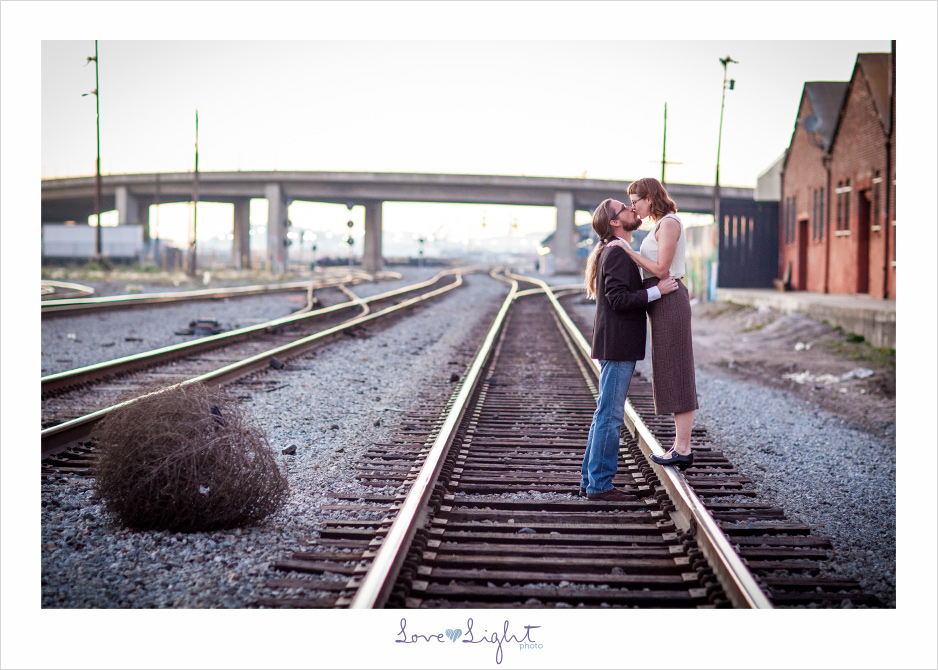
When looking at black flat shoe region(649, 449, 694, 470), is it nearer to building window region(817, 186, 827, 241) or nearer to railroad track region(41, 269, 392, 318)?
railroad track region(41, 269, 392, 318)

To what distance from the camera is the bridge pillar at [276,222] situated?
5316cm

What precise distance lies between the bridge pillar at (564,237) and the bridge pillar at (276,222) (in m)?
19.4

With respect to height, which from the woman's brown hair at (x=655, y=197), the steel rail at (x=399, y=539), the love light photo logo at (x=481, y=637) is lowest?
the love light photo logo at (x=481, y=637)

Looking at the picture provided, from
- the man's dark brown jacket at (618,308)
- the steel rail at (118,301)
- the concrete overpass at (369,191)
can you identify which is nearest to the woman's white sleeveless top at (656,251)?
the man's dark brown jacket at (618,308)

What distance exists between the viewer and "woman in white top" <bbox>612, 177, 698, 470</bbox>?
3.99 metres

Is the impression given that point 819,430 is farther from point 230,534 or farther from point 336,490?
point 230,534

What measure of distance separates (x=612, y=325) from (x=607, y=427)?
0.59 meters

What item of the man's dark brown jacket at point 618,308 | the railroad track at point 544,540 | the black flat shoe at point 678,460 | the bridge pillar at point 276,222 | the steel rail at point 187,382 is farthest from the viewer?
the bridge pillar at point 276,222

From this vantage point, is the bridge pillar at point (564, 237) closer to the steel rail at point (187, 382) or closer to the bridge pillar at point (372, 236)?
the bridge pillar at point (372, 236)

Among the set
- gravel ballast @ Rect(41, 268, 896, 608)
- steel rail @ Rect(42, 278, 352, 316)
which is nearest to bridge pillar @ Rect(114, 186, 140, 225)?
steel rail @ Rect(42, 278, 352, 316)

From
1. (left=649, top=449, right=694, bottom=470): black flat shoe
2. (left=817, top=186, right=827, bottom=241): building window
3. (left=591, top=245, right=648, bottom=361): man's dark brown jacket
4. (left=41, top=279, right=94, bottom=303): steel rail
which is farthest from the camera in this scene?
(left=817, top=186, right=827, bottom=241): building window

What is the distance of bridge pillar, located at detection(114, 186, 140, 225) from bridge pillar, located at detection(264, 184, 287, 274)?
A: 37.1ft

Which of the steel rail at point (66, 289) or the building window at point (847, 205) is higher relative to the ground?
the building window at point (847, 205)
